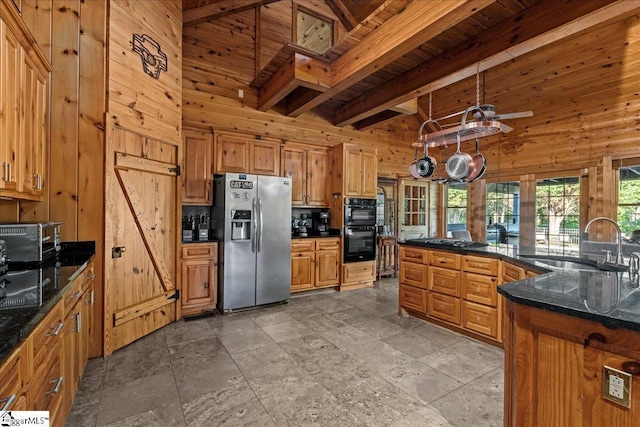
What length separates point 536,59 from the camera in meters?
4.56

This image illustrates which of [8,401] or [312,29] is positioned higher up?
[312,29]

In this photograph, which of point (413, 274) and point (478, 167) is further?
point (413, 274)

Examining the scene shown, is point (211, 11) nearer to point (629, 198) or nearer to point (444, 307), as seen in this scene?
point (444, 307)

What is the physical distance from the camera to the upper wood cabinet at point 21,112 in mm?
1688

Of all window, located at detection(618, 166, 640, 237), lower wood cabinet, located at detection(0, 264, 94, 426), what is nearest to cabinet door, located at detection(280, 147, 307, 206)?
lower wood cabinet, located at detection(0, 264, 94, 426)

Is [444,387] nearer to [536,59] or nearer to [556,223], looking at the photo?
[556,223]

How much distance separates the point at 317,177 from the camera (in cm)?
520

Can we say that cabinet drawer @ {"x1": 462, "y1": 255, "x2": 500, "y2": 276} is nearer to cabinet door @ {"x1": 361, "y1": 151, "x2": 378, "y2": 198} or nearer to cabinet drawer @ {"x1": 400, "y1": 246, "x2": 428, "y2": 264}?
cabinet drawer @ {"x1": 400, "y1": 246, "x2": 428, "y2": 264}

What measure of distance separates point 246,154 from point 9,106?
2936mm

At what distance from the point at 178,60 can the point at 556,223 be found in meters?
6.33

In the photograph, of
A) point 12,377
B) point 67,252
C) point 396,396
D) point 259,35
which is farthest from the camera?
point 259,35

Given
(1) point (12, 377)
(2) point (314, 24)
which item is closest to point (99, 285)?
(1) point (12, 377)

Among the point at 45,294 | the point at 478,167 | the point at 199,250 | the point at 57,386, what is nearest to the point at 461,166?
the point at 478,167

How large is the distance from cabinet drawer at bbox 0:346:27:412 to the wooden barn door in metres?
1.83
